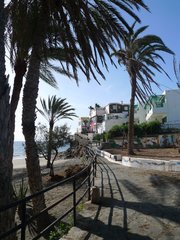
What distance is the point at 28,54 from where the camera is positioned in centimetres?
1072

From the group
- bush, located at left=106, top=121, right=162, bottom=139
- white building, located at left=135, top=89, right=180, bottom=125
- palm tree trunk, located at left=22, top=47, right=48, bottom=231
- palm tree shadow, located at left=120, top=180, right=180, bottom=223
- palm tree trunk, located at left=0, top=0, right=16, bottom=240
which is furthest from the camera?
white building, located at left=135, top=89, right=180, bottom=125

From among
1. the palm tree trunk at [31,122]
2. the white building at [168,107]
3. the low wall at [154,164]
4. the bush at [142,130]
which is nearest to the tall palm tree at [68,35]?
the palm tree trunk at [31,122]

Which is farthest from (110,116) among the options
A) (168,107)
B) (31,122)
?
(31,122)

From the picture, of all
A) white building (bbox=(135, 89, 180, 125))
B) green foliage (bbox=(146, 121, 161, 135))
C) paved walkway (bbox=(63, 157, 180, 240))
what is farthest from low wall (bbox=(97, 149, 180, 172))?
white building (bbox=(135, 89, 180, 125))

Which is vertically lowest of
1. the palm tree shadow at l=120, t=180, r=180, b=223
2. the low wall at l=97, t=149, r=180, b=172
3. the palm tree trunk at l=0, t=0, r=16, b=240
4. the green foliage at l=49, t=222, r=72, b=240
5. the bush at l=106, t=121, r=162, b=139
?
the green foliage at l=49, t=222, r=72, b=240

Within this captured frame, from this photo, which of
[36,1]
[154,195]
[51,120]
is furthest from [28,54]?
[51,120]

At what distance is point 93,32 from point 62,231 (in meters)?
4.75

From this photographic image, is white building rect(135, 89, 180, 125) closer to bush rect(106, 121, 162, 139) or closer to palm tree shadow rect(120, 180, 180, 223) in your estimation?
bush rect(106, 121, 162, 139)

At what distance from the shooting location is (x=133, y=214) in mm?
8008

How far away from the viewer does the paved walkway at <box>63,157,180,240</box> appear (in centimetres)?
655

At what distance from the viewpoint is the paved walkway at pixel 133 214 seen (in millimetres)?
6555

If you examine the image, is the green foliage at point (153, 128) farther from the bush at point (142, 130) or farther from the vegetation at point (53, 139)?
the vegetation at point (53, 139)

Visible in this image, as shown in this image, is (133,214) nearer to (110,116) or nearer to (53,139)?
(53,139)

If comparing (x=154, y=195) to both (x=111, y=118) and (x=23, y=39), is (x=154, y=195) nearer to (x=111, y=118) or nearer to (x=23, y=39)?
(x=23, y=39)
